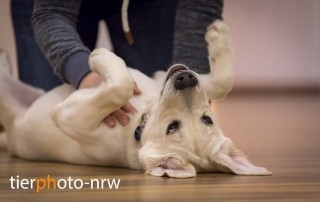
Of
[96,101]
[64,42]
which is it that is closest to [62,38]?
[64,42]

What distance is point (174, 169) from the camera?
1953 mm

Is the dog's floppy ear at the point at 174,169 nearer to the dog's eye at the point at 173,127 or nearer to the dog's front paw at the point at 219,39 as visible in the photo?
the dog's eye at the point at 173,127

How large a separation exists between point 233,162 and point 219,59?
47cm

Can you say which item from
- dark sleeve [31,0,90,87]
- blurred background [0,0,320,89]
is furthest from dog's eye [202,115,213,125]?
blurred background [0,0,320,89]

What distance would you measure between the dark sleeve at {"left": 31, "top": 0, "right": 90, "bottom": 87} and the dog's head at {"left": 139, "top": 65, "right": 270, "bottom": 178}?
45cm

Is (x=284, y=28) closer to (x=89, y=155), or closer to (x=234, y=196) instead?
(x=89, y=155)

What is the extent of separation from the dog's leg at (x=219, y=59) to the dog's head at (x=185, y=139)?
313mm

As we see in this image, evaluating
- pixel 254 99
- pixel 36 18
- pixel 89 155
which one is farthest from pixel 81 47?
pixel 254 99

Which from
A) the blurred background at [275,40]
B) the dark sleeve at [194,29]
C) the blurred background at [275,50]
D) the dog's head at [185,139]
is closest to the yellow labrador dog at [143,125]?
the dog's head at [185,139]

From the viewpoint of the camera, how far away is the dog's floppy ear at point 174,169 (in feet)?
6.34

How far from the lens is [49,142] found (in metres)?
2.38

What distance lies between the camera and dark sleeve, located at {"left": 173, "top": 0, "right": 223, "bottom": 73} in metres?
2.66

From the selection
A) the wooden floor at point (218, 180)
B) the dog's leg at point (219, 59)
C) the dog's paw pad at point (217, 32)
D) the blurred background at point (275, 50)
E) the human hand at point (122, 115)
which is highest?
the blurred background at point (275, 50)

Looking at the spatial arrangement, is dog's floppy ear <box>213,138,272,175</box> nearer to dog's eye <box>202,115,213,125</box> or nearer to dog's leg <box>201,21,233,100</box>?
dog's eye <box>202,115,213,125</box>
